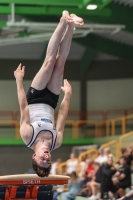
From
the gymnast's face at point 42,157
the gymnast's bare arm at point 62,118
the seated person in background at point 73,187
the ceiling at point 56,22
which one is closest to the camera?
the gymnast's face at point 42,157

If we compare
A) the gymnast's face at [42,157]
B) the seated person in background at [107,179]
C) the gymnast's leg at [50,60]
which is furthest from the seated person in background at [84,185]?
the gymnast's face at [42,157]

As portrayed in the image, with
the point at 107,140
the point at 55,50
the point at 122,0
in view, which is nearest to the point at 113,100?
the point at 107,140

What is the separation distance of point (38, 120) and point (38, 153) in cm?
51

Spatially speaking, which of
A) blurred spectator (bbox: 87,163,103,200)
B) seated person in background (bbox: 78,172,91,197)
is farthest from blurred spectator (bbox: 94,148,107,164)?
blurred spectator (bbox: 87,163,103,200)

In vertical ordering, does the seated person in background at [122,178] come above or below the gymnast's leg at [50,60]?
below

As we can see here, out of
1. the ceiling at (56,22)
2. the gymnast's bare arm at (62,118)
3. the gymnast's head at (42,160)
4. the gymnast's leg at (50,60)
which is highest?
the ceiling at (56,22)

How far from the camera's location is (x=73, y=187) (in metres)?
12.9

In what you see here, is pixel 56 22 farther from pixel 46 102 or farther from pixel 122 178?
pixel 46 102

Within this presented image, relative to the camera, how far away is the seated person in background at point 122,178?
10.6 m

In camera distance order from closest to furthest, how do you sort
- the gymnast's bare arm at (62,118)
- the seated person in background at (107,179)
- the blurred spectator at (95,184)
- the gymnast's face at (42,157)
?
the gymnast's face at (42,157), the gymnast's bare arm at (62,118), the seated person in background at (107,179), the blurred spectator at (95,184)

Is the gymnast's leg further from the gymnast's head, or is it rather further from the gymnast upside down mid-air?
the gymnast's head

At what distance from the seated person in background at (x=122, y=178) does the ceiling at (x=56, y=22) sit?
4466 mm

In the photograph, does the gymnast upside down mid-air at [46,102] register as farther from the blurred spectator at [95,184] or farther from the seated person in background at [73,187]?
the seated person in background at [73,187]

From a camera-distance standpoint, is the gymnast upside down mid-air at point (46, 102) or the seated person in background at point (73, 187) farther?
the seated person in background at point (73, 187)
